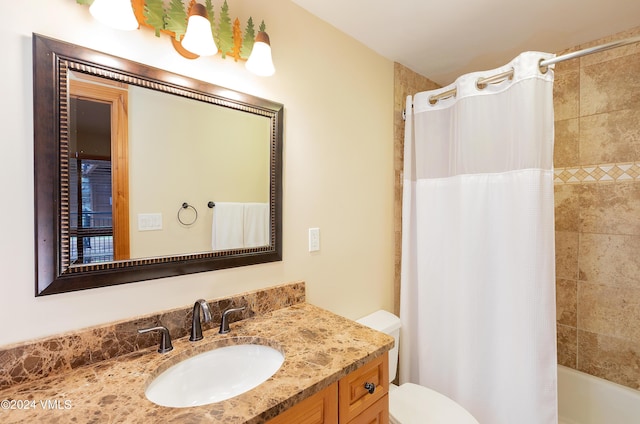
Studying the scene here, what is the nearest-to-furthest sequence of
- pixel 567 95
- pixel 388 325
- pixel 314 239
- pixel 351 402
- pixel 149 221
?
pixel 351 402 → pixel 149 221 → pixel 314 239 → pixel 388 325 → pixel 567 95

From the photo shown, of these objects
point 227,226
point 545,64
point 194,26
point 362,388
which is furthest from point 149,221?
point 545,64

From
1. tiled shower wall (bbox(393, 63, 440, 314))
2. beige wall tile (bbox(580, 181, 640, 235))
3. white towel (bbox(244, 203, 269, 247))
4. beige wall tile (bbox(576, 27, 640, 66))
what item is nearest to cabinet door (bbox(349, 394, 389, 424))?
white towel (bbox(244, 203, 269, 247))

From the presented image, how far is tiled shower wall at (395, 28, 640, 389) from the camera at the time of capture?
1.75 m

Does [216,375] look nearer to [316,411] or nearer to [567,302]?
[316,411]

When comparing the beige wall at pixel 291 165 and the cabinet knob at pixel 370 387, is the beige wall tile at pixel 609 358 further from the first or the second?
the cabinet knob at pixel 370 387

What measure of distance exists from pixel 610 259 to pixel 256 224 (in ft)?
7.03

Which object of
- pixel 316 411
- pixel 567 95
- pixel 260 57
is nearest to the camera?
pixel 316 411

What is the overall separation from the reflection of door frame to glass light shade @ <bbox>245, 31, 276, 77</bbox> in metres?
0.48

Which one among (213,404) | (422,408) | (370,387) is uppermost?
(213,404)

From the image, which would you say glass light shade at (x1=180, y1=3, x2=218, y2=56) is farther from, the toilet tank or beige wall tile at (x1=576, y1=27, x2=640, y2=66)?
beige wall tile at (x1=576, y1=27, x2=640, y2=66)

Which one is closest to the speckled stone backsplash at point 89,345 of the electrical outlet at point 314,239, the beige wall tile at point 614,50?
the electrical outlet at point 314,239

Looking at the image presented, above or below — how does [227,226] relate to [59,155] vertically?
below

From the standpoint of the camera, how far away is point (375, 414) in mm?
1041

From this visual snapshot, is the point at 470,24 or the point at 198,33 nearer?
the point at 198,33
